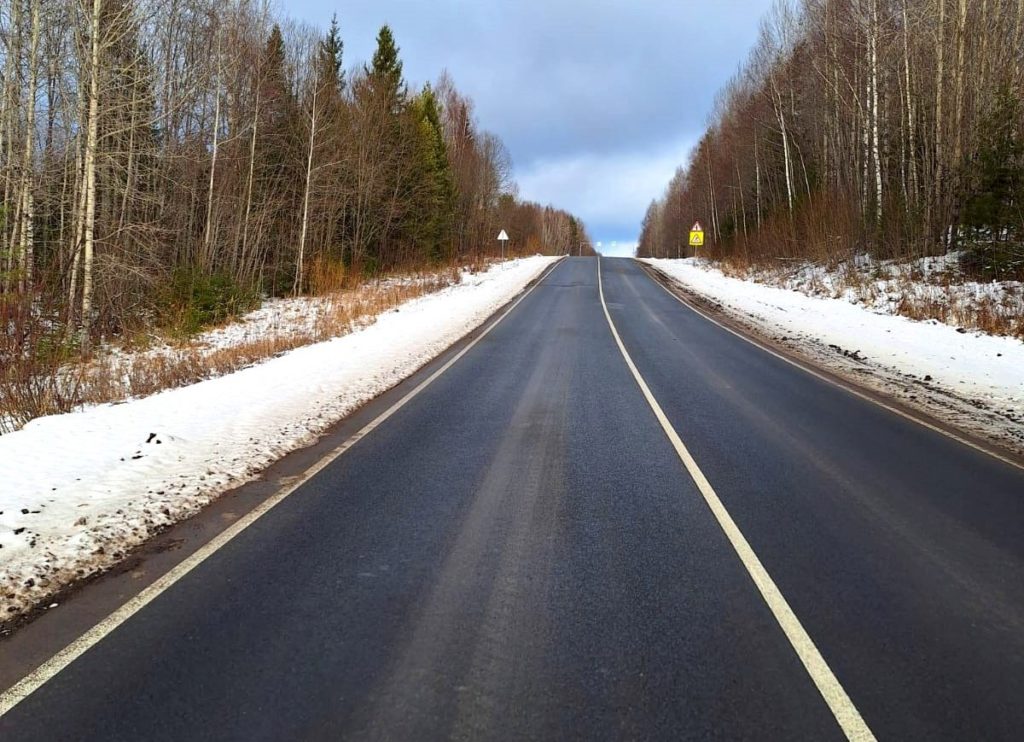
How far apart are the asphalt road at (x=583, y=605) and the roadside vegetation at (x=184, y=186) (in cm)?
568

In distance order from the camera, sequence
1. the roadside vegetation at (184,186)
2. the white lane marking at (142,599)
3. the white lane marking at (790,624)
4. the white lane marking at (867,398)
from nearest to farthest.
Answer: the white lane marking at (790,624) → the white lane marking at (142,599) → the white lane marking at (867,398) → the roadside vegetation at (184,186)

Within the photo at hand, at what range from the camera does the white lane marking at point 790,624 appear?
2.40 meters

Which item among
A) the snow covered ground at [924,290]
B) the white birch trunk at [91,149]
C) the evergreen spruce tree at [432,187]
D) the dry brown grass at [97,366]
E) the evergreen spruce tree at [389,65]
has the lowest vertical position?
the dry brown grass at [97,366]

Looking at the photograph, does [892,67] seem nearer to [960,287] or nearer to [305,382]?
[960,287]

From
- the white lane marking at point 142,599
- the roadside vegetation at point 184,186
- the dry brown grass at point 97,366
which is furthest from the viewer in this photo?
the roadside vegetation at point 184,186

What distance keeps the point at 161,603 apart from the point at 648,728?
253cm

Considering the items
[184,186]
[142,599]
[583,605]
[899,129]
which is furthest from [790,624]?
[899,129]

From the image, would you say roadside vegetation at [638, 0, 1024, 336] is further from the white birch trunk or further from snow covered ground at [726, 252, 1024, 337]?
the white birch trunk

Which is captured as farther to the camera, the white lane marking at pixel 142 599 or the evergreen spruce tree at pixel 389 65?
the evergreen spruce tree at pixel 389 65

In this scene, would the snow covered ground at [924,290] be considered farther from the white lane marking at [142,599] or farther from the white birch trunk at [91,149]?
the white birch trunk at [91,149]

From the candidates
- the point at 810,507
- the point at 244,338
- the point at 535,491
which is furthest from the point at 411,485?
the point at 244,338

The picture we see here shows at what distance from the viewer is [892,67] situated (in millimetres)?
22484

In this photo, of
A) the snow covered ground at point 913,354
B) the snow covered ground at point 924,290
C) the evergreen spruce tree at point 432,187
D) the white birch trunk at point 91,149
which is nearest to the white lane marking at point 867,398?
the snow covered ground at point 913,354

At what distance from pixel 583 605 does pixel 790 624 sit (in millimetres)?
1021
